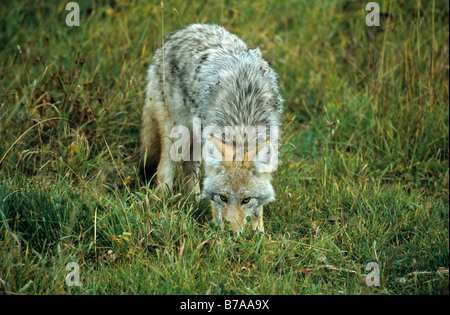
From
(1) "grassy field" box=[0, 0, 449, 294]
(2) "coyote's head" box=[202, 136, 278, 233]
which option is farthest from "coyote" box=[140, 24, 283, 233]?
(1) "grassy field" box=[0, 0, 449, 294]

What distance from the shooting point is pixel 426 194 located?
4.31 meters

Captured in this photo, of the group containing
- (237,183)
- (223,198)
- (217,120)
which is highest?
(217,120)

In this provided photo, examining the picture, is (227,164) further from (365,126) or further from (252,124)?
(365,126)

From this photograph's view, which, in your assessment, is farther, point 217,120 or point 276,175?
point 276,175

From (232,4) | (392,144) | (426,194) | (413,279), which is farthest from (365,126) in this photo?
(232,4)

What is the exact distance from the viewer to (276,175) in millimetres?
4258

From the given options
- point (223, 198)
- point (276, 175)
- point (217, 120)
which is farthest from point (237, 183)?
point (276, 175)

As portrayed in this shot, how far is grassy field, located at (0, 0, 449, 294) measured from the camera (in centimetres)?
301

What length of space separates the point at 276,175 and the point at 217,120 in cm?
91

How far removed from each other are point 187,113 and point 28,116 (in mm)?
1538

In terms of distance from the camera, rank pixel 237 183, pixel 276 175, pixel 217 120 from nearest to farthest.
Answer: pixel 237 183 < pixel 217 120 < pixel 276 175

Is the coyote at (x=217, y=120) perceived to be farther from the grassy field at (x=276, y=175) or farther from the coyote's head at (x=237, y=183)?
the grassy field at (x=276, y=175)

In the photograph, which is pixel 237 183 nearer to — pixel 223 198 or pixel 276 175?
pixel 223 198
